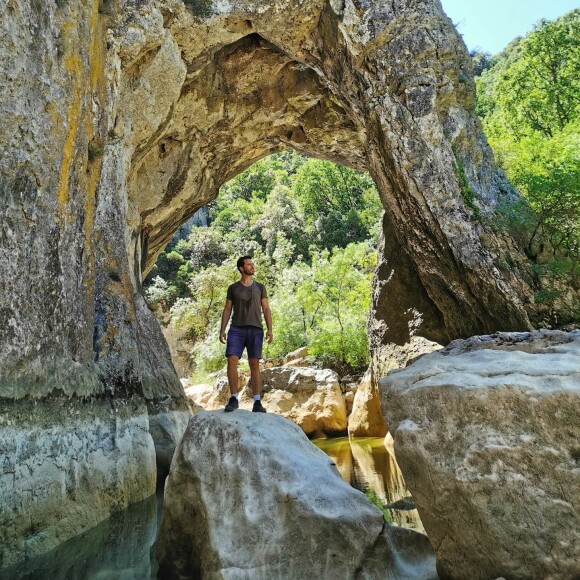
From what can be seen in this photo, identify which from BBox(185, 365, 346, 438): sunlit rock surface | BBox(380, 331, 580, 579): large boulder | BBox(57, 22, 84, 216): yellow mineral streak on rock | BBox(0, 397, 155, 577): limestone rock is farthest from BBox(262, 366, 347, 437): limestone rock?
BBox(380, 331, 580, 579): large boulder

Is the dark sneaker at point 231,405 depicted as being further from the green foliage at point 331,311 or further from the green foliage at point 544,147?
the green foliage at point 331,311

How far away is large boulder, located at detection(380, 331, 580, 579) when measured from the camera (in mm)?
2658

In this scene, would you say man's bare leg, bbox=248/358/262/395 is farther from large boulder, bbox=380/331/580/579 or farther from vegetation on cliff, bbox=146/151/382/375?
vegetation on cliff, bbox=146/151/382/375

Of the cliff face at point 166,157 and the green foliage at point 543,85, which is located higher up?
the green foliage at point 543,85

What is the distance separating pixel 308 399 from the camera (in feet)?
43.5

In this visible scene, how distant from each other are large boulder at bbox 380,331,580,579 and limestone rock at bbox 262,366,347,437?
9.61 m

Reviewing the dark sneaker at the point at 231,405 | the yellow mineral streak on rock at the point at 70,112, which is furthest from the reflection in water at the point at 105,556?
the yellow mineral streak on rock at the point at 70,112

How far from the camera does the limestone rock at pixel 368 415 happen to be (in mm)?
11820

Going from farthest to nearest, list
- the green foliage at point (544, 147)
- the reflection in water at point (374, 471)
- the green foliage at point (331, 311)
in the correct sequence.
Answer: the green foliage at point (331, 311) < the green foliage at point (544, 147) < the reflection in water at point (374, 471)

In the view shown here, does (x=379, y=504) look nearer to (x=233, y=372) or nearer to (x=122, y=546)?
(x=233, y=372)

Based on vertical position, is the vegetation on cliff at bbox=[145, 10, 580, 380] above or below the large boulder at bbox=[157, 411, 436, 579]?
above

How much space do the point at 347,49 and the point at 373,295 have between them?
18.3 feet

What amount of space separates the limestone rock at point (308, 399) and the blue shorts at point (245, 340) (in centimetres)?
773

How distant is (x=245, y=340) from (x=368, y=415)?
753 cm
